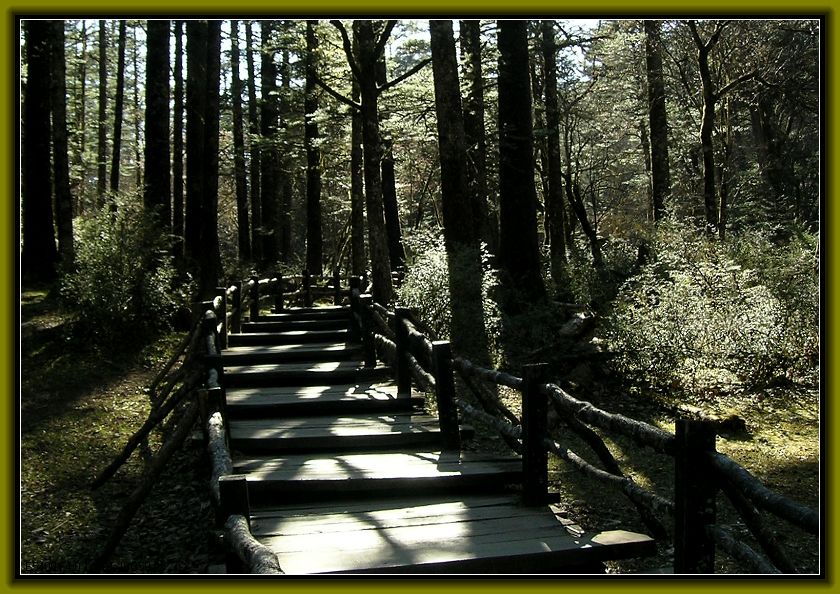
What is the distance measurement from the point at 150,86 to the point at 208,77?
171 cm

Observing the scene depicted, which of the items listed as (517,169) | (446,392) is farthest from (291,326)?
(446,392)

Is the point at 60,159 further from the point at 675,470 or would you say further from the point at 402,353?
the point at 675,470

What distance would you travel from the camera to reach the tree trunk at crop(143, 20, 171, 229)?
1567cm

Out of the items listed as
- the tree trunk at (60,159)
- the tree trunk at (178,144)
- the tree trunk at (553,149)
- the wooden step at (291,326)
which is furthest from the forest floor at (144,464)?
the tree trunk at (553,149)

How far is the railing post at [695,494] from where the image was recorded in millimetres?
4008

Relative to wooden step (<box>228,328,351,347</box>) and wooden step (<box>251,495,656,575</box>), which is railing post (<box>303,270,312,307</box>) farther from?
wooden step (<box>251,495,656,575</box>)

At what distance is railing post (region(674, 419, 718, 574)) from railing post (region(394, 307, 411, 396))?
5.37 meters

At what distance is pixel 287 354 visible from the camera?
12.0 m

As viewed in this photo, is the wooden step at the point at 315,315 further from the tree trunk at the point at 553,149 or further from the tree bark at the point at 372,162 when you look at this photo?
the tree trunk at the point at 553,149

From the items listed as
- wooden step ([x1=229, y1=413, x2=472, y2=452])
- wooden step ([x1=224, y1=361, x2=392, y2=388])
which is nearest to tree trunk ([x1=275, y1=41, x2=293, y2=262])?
wooden step ([x1=224, y1=361, x2=392, y2=388])

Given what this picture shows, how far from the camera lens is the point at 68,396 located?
1098 cm

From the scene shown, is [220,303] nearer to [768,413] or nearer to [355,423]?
[355,423]

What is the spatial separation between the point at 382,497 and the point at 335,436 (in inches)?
54.9

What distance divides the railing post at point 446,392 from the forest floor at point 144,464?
3.76 ft
